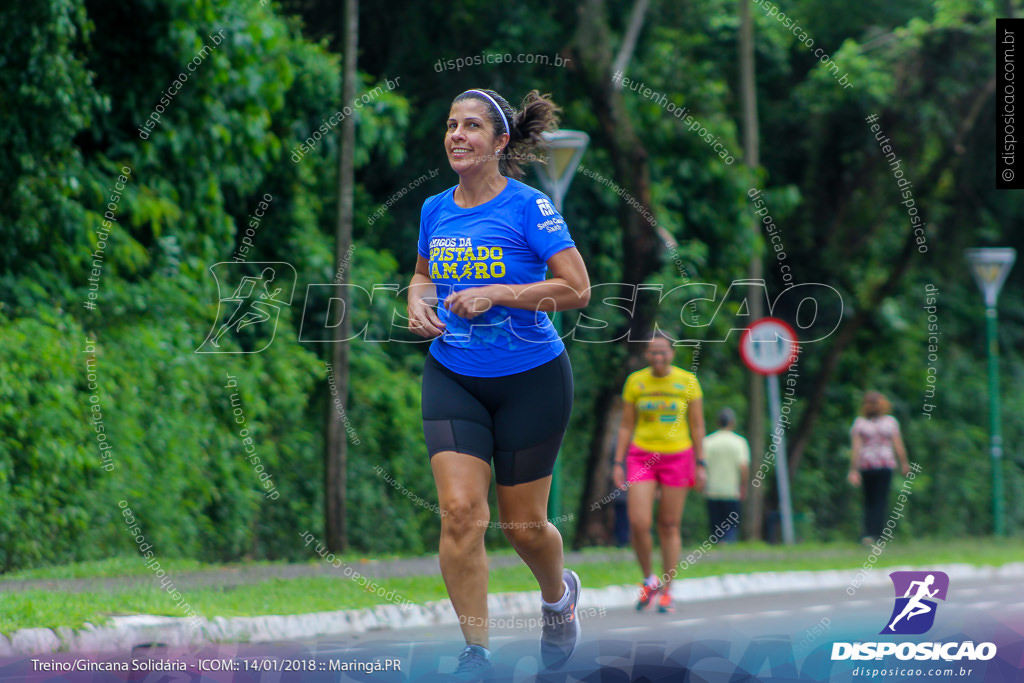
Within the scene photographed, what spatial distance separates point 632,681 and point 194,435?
665cm

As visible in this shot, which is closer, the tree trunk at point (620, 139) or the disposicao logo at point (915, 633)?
the disposicao logo at point (915, 633)

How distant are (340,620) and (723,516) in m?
8.69

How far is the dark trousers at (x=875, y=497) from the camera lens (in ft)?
48.5

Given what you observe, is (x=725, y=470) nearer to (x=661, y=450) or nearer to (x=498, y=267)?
(x=661, y=450)

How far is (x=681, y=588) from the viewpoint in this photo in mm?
10750

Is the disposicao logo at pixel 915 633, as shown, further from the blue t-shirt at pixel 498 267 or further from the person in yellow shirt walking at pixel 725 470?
the person in yellow shirt walking at pixel 725 470

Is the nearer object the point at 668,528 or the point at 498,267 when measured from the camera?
the point at 498,267

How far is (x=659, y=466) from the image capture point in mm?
9289

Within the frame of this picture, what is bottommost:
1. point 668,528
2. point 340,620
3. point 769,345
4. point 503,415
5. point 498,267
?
point 340,620

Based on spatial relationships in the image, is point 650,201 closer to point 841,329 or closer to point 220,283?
point 220,283

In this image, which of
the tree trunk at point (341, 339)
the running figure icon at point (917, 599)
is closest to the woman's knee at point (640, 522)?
the tree trunk at point (341, 339)

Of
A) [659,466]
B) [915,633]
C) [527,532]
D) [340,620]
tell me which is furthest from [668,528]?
[527,532]

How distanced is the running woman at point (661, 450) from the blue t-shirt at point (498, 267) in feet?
14.4

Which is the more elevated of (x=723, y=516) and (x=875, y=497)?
(x=875, y=497)
